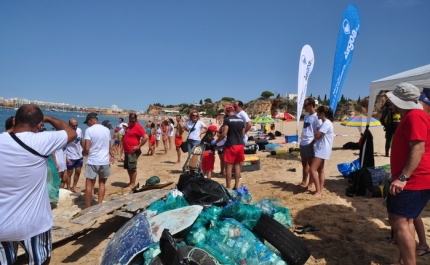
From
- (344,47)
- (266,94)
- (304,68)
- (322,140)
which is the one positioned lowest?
(322,140)

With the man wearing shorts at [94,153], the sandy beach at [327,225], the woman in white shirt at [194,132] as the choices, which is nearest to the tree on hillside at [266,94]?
the woman in white shirt at [194,132]

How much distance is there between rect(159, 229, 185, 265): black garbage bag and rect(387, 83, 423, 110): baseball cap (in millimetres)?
2457

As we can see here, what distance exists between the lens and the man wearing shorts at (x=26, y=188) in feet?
7.18

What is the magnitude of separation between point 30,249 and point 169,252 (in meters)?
1.10

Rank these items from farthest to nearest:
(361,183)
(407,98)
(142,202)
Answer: (361,183), (142,202), (407,98)

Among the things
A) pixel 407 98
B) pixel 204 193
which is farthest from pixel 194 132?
pixel 407 98

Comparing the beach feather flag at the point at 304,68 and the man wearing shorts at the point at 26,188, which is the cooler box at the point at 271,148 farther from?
the man wearing shorts at the point at 26,188

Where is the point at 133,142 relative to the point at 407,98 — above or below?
below

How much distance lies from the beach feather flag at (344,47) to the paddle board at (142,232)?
672cm

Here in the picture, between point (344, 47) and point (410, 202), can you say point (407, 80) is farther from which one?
point (344, 47)

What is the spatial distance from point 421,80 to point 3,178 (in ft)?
18.0

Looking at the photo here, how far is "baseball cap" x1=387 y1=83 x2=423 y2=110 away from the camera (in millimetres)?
2756

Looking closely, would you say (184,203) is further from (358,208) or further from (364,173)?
(364,173)

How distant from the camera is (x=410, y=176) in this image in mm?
2652
